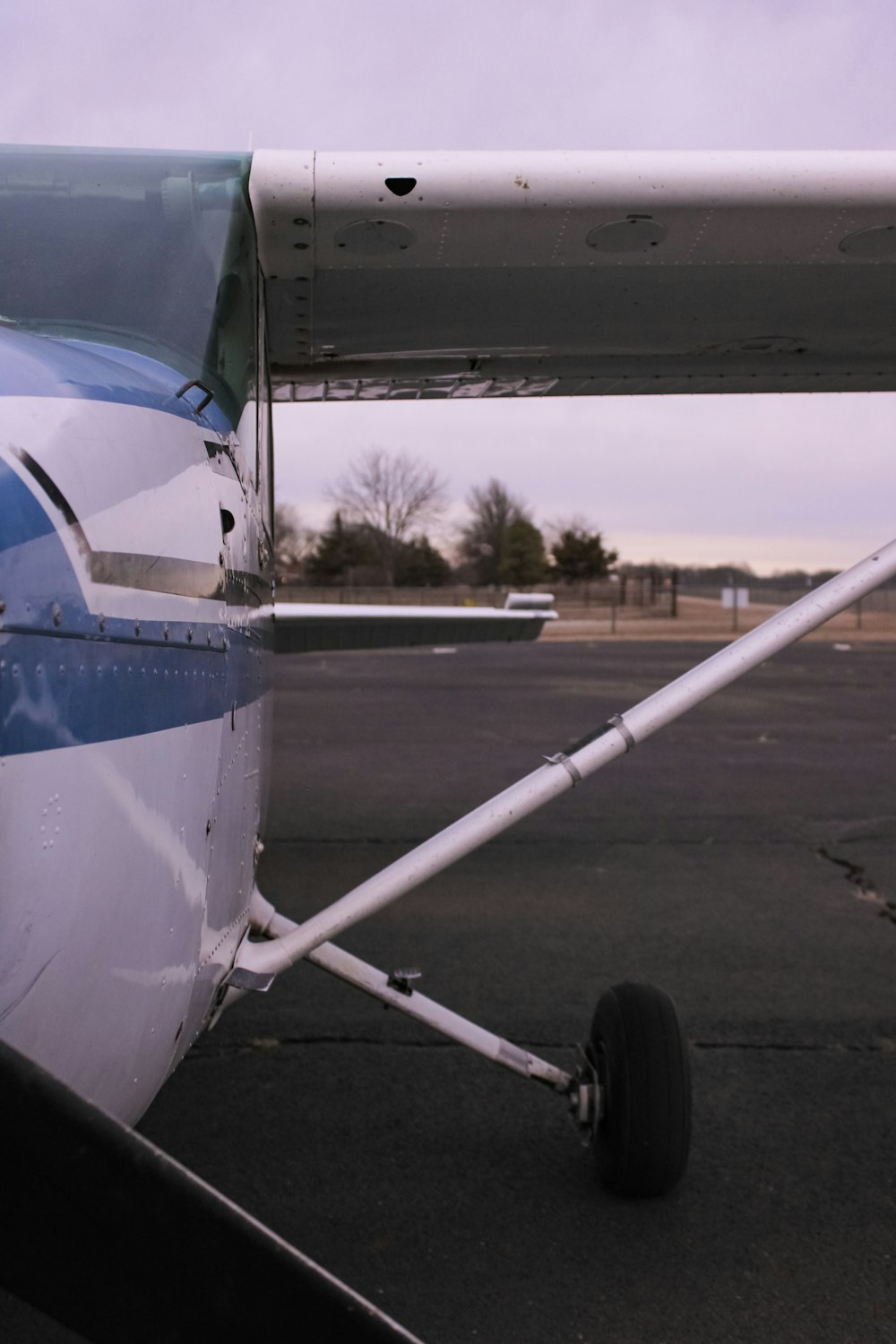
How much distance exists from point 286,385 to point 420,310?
1.14m

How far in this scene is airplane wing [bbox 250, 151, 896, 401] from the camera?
232cm

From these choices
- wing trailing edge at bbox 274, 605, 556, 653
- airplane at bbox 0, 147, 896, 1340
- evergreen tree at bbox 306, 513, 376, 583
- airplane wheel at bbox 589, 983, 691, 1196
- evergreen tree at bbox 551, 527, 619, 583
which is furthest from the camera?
evergreen tree at bbox 306, 513, 376, 583

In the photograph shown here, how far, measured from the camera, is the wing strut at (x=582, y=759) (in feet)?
7.36

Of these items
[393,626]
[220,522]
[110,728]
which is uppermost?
[220,522]

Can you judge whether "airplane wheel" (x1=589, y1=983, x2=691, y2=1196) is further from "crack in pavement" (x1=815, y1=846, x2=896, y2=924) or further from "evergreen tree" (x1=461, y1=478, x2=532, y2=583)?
"evergreen tree" (x1=461, y1=478, x2=532, y2=583)

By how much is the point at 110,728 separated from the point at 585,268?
205cm

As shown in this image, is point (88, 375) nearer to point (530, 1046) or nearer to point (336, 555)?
point (530, 1046)

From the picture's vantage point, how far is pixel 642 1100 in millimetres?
2619

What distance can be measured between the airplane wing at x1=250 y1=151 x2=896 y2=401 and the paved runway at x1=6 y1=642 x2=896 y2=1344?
2.27m

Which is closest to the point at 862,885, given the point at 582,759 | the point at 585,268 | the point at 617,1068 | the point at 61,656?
the point at 617,1068

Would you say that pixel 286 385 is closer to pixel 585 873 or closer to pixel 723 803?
pixel 585 873

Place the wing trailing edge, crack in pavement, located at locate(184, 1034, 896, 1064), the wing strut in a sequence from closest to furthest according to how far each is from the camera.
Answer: the wing strut
crack in pavement, located at locate(184, 1034, 896, 1064)
the wing trailing edge

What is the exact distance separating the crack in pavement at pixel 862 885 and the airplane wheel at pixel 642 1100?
8.92 ft

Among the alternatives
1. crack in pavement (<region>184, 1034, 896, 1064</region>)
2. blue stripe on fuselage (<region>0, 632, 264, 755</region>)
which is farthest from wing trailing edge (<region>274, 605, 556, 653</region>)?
blue stripe on fuselage (<region>0, 632, 264, 755</region>)
